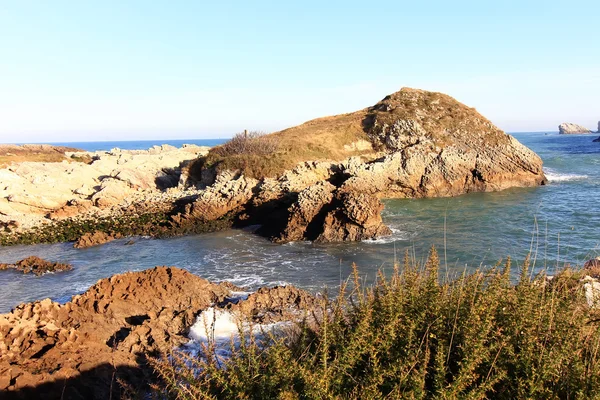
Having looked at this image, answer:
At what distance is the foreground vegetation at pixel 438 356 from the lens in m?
3.45

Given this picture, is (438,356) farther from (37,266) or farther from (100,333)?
(37,266)

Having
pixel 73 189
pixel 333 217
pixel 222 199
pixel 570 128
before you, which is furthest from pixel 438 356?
pixel 570 128

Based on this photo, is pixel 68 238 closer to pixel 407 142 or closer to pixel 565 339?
pixel 565 339

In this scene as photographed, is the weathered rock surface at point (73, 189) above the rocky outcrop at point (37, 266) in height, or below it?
above

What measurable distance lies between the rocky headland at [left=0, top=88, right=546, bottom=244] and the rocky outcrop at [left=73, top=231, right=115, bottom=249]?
2.30ft

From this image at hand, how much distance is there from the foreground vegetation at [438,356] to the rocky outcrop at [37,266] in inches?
518

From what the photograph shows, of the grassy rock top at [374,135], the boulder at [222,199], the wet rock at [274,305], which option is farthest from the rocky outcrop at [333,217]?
the wet rock at [274,305]

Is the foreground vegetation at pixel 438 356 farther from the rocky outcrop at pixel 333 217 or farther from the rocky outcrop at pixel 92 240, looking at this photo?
the rocky outcrop at pixel 92 240

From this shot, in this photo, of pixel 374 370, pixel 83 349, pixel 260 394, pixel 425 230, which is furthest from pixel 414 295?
pixel 425 230

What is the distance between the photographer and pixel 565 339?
12.4 feet

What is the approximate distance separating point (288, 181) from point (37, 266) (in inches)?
509

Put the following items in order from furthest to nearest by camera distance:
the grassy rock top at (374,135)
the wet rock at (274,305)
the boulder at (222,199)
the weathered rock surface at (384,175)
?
the grassy rock top at (374,135)
the boulder at (222,199)
the weathered rock surface at (384,175)
the wet rock at (274,305)

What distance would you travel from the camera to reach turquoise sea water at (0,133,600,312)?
43.6 ft

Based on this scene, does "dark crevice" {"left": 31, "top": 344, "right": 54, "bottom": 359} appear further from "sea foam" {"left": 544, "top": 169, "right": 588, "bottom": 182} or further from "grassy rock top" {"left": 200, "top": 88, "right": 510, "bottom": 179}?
"sea foam" {"left": 544, "top": 169, "right": 588, "bottom": 182}
